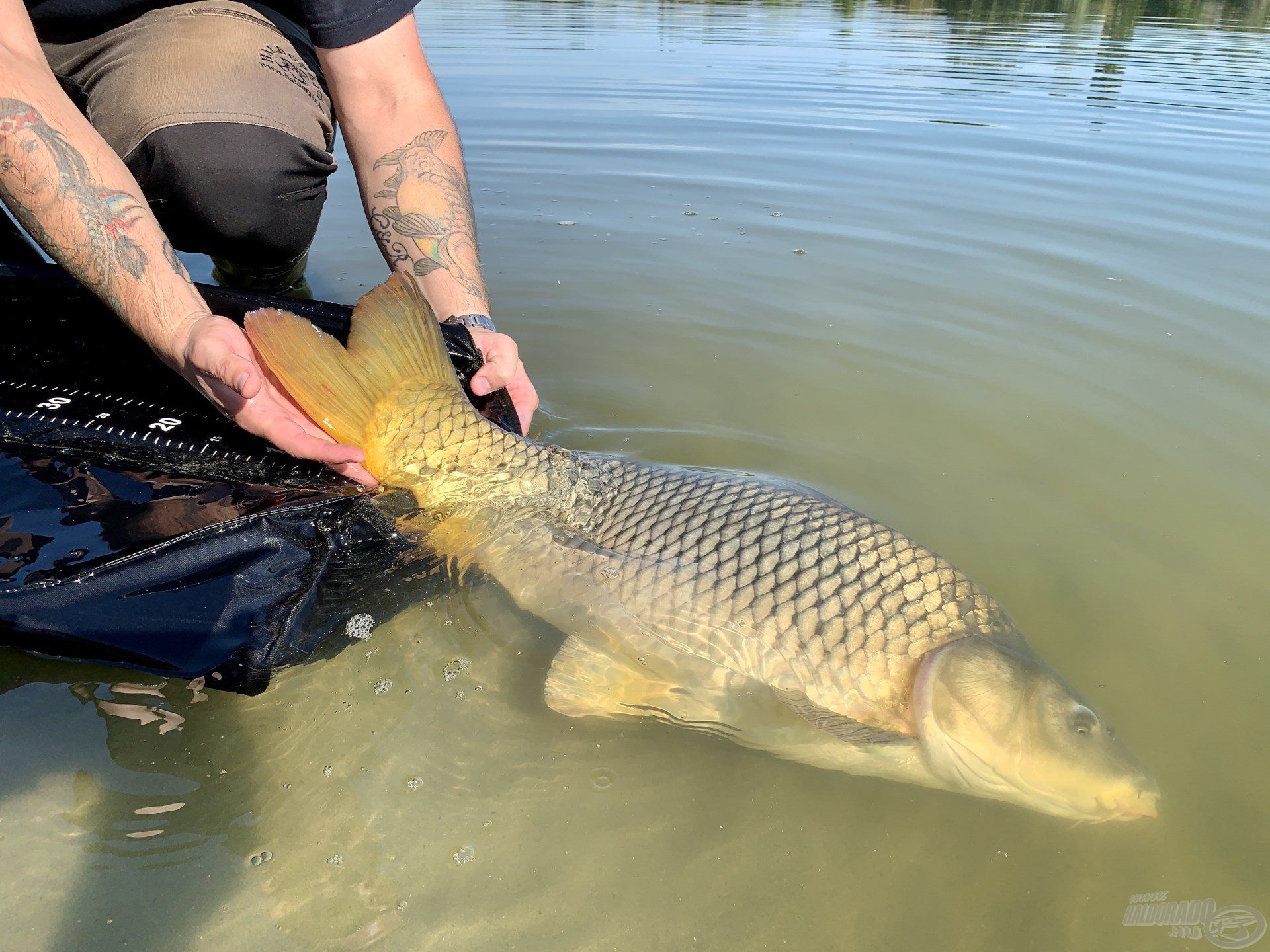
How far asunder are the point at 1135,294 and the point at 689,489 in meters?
2.80

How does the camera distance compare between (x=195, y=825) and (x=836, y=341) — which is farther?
(x=836, y=341)

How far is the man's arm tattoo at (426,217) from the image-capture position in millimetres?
2328

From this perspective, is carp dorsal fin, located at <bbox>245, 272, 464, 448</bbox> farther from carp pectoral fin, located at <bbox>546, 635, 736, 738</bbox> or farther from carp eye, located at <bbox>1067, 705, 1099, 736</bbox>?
carp eye, located at <bbox>1067, 705, 1099, 736</bbox>

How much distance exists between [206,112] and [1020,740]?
99.6 inches

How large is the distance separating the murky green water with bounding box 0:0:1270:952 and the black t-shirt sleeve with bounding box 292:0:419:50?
1.15 meters

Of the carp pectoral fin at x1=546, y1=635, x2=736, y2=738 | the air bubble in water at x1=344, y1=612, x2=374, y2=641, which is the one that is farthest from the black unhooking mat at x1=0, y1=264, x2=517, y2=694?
the carp pectoral fin at x1=546, y1=635, x2=736, y2=738

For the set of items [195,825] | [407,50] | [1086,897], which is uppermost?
[407,50]

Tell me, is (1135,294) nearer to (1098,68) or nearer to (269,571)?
(269,571)

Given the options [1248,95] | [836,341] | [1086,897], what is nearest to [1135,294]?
[836,341]

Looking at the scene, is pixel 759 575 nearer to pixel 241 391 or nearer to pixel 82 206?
pixel 241 391

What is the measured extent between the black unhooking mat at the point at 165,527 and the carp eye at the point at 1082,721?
126 cm

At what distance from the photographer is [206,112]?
238 cm

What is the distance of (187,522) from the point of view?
4.95 feet

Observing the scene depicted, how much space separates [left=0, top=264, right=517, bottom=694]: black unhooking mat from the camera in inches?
55.5
